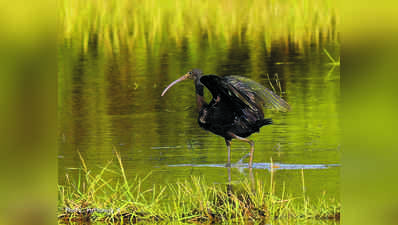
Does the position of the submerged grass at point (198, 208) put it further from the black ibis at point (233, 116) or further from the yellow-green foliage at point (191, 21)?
the yellow-green foliage at point (191, 21)

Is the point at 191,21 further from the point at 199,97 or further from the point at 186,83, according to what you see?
the point at 199,97

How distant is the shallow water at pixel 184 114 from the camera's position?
4922 millimetres

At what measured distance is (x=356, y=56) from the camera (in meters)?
2.27

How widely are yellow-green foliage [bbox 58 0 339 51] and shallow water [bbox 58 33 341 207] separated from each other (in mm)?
536

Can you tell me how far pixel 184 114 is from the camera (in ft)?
23.3

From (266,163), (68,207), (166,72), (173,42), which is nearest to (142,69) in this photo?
(166,72)

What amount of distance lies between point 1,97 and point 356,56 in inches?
45.3

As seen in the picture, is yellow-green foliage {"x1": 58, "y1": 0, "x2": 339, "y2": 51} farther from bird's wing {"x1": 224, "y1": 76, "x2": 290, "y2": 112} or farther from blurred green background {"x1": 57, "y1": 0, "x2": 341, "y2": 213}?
bird's wing {"x1": 224, "y1": 76, "x2": 290, "y2": 112}

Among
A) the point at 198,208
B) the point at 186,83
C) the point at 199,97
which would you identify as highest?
the point at 186,83

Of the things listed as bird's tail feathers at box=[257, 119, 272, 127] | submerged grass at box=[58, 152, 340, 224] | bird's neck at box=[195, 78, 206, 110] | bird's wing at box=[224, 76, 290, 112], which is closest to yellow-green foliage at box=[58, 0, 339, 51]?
bird's neck at box=[195, 78, 206, 110]

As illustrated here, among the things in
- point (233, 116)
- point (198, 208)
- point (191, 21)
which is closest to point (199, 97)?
point (233, 116)

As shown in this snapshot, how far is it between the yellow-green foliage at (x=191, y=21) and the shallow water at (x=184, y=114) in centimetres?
54

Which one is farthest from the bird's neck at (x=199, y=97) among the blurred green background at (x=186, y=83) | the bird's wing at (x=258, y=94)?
the bird's wing at (x=258, y=94)

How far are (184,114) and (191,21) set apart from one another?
5916 mm
